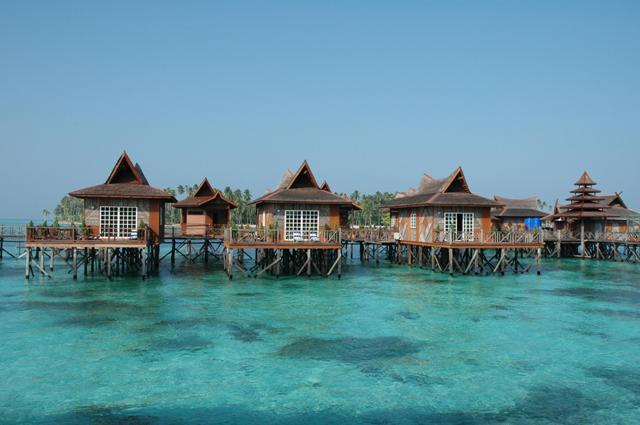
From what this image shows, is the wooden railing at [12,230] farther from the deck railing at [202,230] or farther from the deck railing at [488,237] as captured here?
the deck railing at [488,237]

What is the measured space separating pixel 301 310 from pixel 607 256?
147 feet

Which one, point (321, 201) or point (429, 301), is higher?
point (321, 201)

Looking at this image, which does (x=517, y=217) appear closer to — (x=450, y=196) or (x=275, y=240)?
(x=450, y=196)

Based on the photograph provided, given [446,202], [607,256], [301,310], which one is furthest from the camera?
[607,256]

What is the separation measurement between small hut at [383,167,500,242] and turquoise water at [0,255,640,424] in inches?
346

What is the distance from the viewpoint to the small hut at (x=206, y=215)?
4556 cm

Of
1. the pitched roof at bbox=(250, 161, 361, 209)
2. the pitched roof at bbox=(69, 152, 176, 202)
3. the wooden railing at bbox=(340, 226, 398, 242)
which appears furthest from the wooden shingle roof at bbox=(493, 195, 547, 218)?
the pitched roof at bbox=(69, 152, 176, 202)

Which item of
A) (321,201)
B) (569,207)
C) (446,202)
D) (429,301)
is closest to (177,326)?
(429,301)

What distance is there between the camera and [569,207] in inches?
2174

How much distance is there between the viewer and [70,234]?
3103 cm

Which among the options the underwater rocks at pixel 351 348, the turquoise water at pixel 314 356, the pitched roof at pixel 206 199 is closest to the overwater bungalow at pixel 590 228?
the turquoise water at pixel 314 356

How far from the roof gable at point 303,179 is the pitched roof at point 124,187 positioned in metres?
8.31

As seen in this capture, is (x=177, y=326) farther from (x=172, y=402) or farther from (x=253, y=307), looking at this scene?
(x=172, y=402)

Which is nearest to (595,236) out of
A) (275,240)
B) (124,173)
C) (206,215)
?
(275,240)
